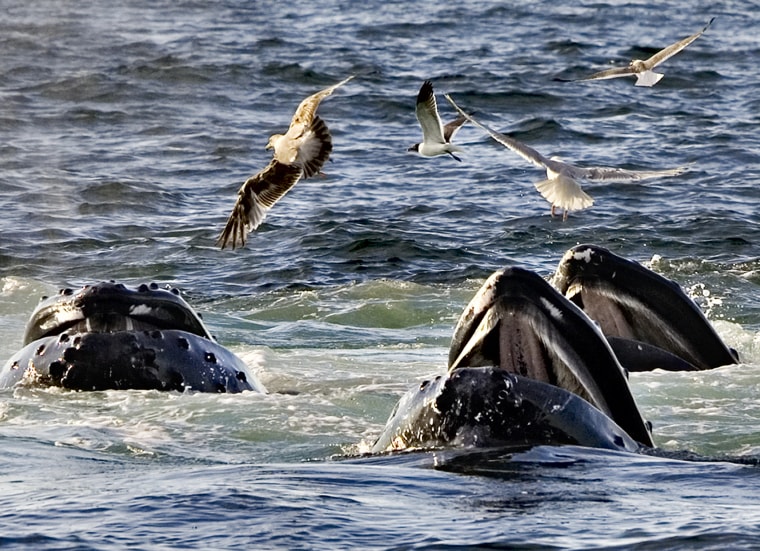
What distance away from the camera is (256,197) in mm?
15328

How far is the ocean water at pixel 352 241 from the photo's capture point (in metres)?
6.57

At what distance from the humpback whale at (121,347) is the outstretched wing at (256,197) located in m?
5.68

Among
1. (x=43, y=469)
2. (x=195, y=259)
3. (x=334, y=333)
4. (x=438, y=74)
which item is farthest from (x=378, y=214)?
(x=43, y=469)

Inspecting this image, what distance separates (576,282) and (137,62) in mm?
27142

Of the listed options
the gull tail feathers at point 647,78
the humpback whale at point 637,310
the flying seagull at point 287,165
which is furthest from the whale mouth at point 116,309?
the gull tail feathers at point 647,78

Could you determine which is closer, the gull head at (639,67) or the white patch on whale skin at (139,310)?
the white patch on whale skin at (139,310)

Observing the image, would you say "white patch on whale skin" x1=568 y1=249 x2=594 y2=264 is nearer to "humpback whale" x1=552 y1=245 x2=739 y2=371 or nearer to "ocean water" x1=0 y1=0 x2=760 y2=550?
"humpback whale" x1=552 y1=245 x2=739 y2=371

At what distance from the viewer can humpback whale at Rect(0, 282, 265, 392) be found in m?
9.15

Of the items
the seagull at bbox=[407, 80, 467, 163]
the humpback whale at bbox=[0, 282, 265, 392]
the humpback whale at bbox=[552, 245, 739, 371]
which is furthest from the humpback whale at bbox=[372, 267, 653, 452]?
the seagull at bbox=[407, 80, 467, 163]

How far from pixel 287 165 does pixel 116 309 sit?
574 cm

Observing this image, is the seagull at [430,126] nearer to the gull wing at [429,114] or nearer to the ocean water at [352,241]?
the gull wing at [429,114]

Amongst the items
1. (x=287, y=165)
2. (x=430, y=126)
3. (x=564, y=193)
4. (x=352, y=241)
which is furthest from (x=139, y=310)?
(x=352, y=241)

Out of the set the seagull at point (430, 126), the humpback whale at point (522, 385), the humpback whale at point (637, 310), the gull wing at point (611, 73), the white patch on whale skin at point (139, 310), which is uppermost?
the gull wing at point (611, 73)

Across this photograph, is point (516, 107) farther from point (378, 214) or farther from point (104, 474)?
point (104, 474)
